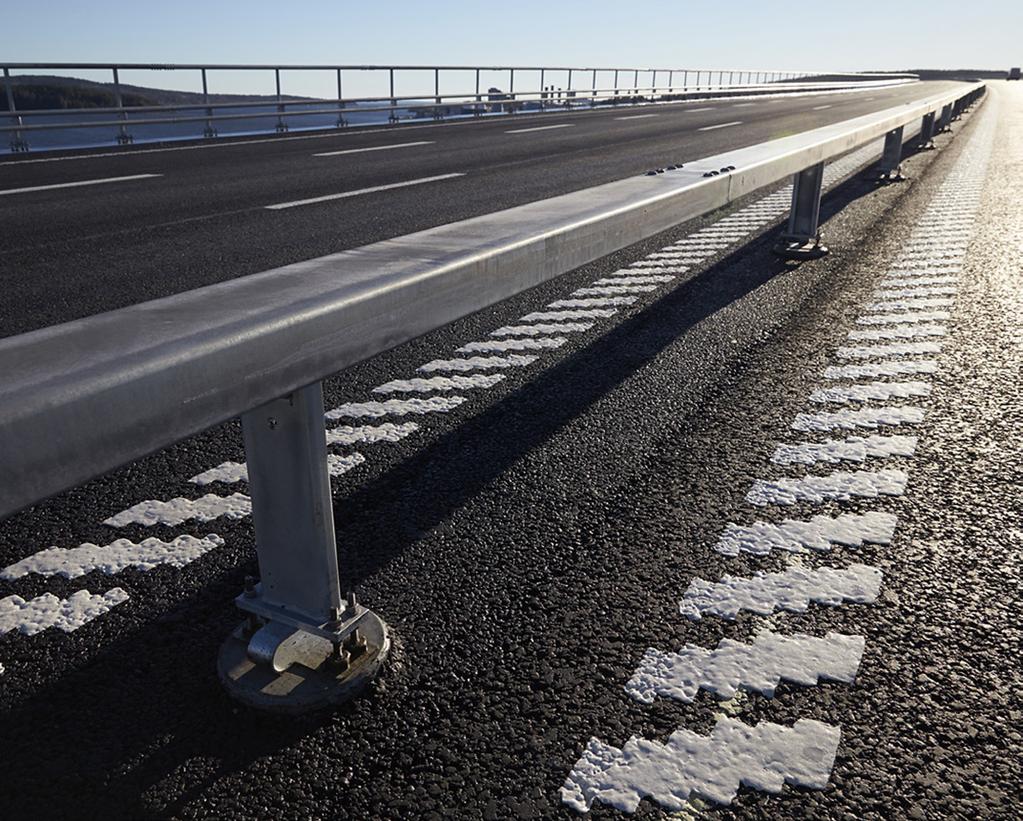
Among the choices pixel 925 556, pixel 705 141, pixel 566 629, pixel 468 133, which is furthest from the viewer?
pixel 468 133

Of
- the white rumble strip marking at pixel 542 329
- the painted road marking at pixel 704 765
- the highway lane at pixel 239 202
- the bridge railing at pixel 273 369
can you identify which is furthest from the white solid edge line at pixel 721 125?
the painted road marking at pixel 704 765

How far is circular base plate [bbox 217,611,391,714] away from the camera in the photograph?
70.9 inches

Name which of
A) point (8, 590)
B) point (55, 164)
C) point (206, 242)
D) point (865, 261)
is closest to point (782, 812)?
point (8, 590)

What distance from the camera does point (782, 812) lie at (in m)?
1.53

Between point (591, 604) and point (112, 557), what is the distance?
4.13 feet

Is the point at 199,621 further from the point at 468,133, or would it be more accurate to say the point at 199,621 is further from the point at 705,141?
the point at 468,133

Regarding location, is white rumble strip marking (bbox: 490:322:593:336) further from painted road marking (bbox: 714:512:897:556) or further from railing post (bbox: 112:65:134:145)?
railing post (bbox: 112:65:134:145)

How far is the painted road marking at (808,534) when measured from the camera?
2.40 metres

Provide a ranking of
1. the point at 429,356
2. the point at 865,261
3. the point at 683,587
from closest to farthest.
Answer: the point at 683,587
the point at 429,356
the point at 865,261

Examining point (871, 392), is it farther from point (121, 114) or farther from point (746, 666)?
point (121, 114)

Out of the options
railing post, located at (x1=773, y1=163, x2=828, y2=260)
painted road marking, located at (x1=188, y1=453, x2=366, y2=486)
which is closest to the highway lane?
painted road marking, located at (x1=188, y1=453, x2=366, y2=486)

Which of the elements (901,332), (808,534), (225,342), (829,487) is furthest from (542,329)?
(225,342)

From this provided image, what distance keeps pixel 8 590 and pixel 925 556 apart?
7.73 feet

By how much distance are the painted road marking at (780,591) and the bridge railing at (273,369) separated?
2.58 feet
